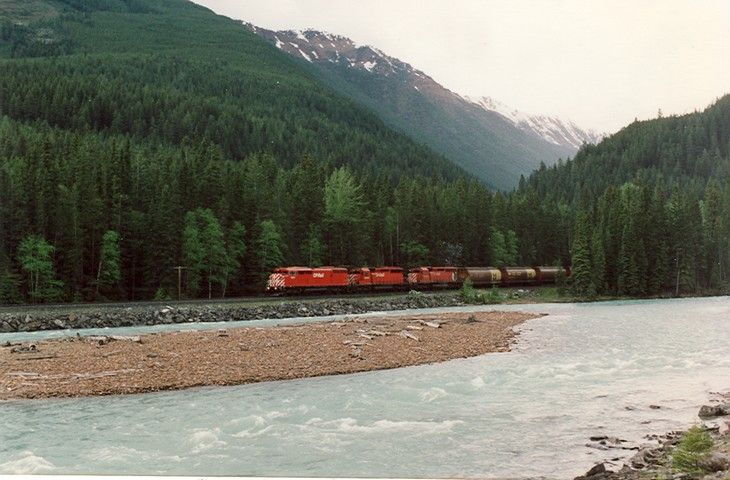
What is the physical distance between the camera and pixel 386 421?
1207 cm

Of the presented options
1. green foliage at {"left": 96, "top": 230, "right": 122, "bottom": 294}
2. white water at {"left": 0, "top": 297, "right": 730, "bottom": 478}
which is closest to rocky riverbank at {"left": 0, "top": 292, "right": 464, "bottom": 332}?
green foliage at {"left": 96, "top": 230, "right": 122, "bottom": 294}

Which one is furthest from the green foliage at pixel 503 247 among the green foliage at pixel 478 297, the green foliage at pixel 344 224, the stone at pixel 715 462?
the stone at pixel 715 462

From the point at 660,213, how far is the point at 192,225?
29.5 meters

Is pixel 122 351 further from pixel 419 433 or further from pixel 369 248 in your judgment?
pixel 369 248

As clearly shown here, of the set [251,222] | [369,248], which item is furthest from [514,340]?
[369,248]

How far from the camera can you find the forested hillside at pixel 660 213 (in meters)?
18.8

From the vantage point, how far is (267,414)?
12.7 m

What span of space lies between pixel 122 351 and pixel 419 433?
12043 mm

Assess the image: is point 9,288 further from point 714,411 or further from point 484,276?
point 484,276

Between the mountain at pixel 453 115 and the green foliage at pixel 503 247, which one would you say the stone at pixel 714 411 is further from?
the green foliage at pixel 503 247

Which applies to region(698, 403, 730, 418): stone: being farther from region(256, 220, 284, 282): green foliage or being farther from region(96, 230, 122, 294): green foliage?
region(256, 220, 284, 282): green foliage

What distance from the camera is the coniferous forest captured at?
28.7 meters

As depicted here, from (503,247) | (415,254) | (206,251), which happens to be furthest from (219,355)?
(503,247)

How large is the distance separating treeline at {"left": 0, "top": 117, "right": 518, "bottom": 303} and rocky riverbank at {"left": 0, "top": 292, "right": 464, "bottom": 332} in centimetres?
249
